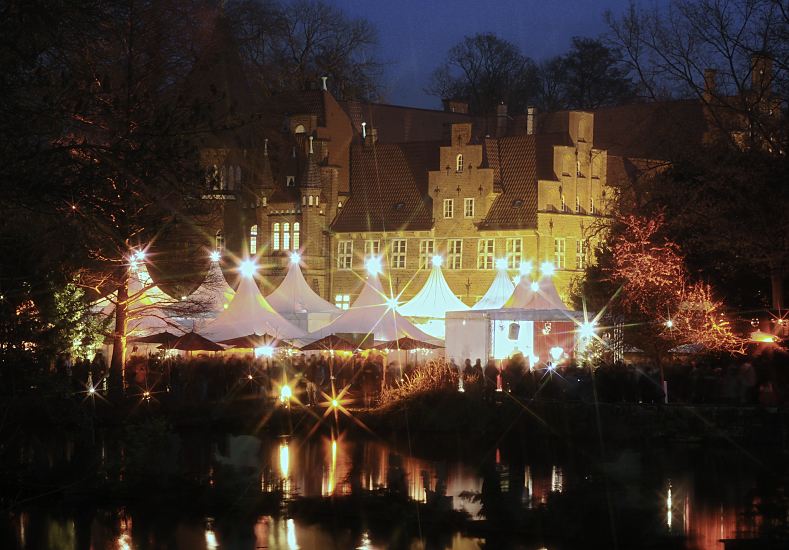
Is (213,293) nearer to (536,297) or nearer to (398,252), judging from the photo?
(536,297)

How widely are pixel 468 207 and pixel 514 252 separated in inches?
132

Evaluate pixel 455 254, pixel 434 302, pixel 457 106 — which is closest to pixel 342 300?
pixel 455 254

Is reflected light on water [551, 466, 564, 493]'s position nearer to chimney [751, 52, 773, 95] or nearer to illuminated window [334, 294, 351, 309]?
chimney [751, 52, 773, 95]

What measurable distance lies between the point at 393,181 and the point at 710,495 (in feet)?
155

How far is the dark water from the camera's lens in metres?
17.0

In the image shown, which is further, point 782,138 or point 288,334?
point 288,334

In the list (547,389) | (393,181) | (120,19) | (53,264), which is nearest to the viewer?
(120,19)

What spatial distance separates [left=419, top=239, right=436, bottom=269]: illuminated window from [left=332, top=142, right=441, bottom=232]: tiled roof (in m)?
0.77

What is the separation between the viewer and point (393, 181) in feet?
219

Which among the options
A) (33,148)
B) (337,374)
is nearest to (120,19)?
(33,148)

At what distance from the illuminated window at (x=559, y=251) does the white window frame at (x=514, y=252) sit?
157 cm

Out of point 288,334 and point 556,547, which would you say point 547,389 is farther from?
point 556,547

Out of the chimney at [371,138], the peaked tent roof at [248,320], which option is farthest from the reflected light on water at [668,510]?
the chimney at [371,138]

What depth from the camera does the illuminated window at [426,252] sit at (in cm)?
6462
